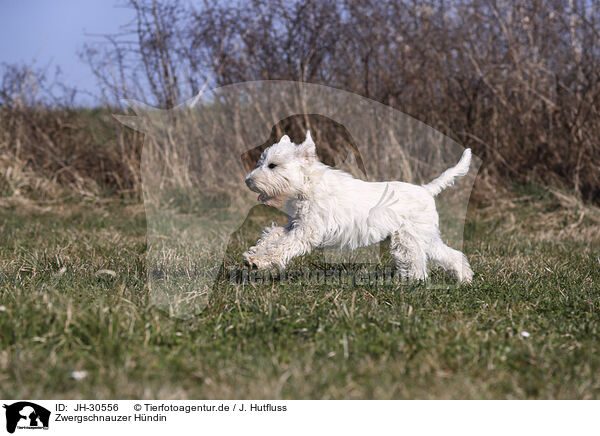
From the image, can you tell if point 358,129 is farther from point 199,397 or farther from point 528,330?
point 199,397

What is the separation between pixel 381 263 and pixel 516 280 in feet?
4.11

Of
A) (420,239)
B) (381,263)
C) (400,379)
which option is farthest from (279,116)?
(400,379)

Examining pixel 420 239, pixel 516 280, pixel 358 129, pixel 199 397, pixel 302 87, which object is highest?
pixel 302 87

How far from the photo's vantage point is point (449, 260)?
4.52 metres

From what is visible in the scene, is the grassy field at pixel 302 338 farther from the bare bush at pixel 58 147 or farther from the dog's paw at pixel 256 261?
the bare bush at pixel 58 147

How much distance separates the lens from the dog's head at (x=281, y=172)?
424 centimetres

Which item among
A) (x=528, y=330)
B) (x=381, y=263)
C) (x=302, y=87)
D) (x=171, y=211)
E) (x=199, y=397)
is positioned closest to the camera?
(x=199, y=397)

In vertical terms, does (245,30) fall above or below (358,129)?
above

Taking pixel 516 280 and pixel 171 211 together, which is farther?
pixel 171 211

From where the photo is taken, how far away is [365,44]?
9430mm

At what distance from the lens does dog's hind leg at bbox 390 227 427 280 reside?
14.4 feet

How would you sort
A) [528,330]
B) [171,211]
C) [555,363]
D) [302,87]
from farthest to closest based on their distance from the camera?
[302,87] → [171,211] → [528,330] → [555,363]
